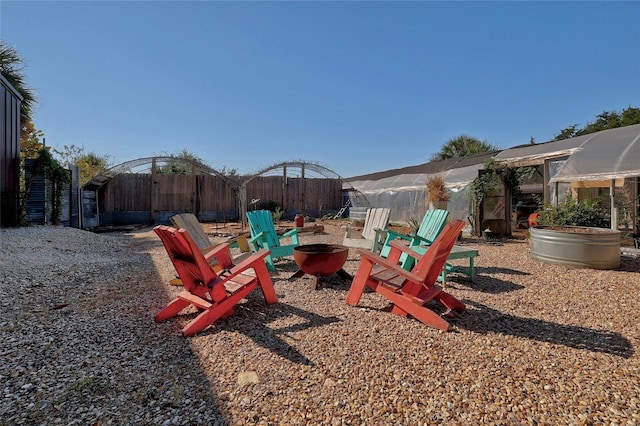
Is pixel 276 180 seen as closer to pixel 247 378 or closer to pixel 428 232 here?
pixel 428 232

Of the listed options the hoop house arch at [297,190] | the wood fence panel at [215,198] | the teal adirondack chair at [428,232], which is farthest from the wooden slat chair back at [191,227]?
the wood fence panel at [215,198]

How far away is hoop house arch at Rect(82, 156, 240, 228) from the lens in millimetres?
11219

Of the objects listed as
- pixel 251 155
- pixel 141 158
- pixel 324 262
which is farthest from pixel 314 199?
pixel 324 262

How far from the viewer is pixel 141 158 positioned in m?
10.8

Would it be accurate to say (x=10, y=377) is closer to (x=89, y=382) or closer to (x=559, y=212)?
(x=89, y=382)

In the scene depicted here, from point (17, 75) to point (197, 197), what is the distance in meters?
6.09

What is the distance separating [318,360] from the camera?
6.30 ft

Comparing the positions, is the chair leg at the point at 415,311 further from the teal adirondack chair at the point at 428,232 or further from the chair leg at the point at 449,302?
the teal adirondack chair at the point at 428,232

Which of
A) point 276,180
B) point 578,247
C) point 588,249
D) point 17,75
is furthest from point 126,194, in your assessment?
point 588,249

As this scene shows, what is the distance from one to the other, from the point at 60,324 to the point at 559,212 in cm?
792

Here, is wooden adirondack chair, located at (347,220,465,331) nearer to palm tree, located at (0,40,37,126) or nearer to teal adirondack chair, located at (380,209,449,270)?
teal adirondack chair, located at (380,209,449,270)

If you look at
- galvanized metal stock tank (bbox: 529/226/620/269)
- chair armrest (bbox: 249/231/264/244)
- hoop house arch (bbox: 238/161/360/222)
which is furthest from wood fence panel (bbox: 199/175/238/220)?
galvanized metal stock tank (bbox: 529/226/620/269)

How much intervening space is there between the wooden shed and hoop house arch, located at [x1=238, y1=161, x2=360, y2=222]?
261 inches

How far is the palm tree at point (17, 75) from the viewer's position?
8.31 m
